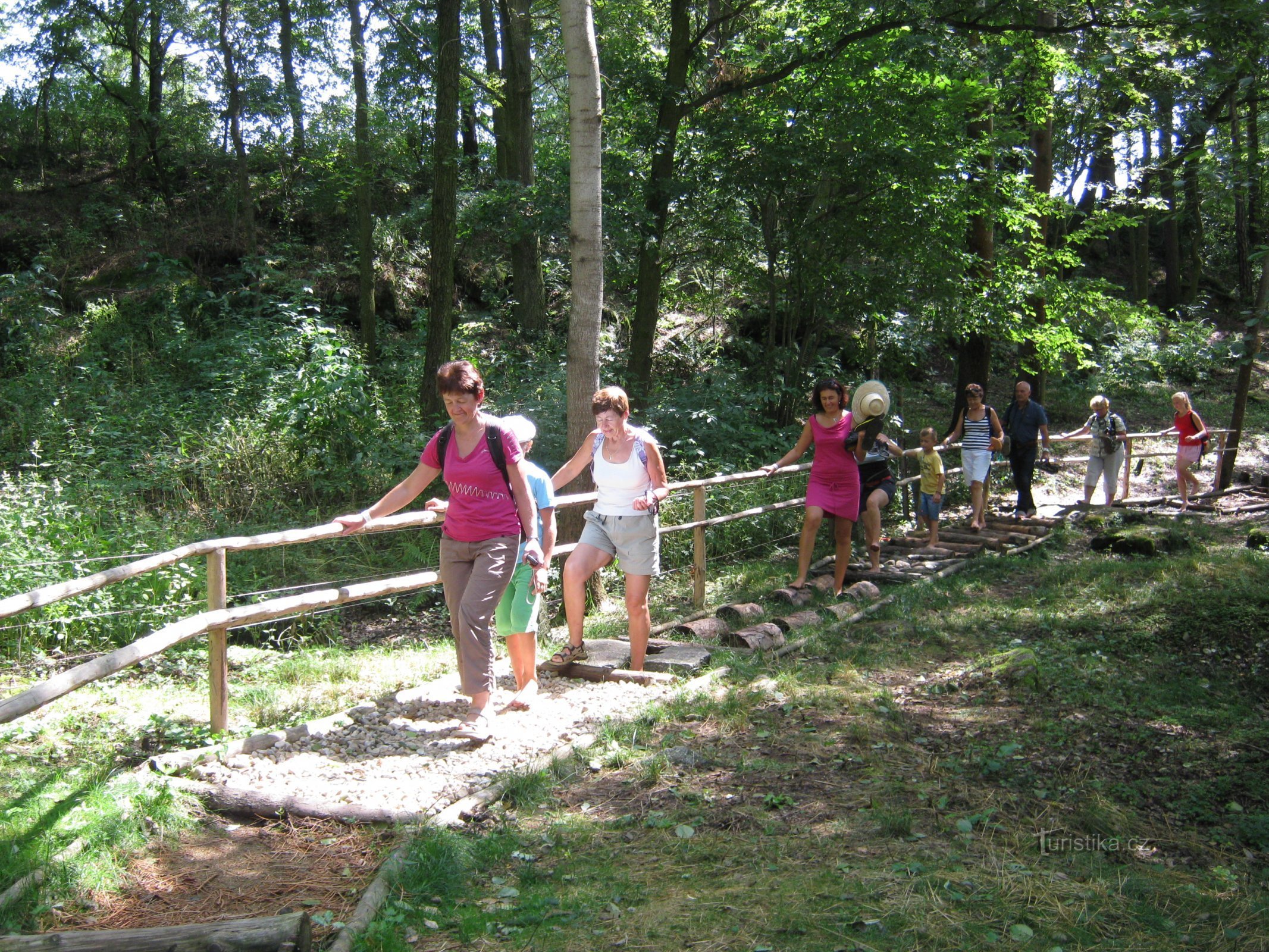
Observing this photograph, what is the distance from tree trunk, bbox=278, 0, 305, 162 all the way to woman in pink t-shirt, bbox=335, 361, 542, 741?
589 inches

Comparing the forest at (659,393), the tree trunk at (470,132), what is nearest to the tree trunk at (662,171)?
the forest at (659,393)

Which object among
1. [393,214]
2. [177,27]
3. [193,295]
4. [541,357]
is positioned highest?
[177,27]

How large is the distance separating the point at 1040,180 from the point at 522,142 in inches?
367

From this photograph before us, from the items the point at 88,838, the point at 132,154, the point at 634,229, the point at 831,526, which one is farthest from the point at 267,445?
the point at 132,154

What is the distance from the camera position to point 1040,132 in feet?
58.3

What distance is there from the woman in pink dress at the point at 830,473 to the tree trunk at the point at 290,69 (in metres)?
13.4

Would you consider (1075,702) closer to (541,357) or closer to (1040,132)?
(541,357)

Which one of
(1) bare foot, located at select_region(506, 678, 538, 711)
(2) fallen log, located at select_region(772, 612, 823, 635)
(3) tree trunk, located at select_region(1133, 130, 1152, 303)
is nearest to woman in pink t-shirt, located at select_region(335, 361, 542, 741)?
(1) bare foot, located at select_region(506, 678, 538, 711)

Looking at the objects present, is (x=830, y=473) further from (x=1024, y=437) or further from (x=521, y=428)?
(x=1024, y=437)

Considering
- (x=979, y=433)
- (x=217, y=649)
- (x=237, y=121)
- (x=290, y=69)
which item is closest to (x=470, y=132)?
(x=290, y=69)

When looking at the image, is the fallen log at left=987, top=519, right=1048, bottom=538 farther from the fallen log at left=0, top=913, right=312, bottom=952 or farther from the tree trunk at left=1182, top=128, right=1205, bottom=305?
the tree trunk at left=1182, top=128, right=1205, bottom=305

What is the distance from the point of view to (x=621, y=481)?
6.08m

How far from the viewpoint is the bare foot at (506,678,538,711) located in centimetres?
547

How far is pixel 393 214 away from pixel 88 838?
1773 centimetres
